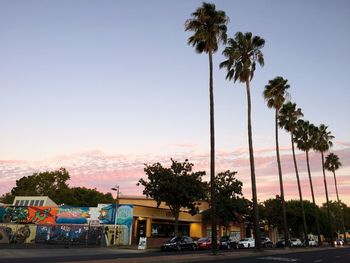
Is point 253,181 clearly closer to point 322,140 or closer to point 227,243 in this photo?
point 227,243

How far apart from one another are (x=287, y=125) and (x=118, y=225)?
30359 millimetres

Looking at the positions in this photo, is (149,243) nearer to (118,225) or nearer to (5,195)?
(118,225)

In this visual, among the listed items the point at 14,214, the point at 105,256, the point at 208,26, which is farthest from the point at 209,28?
the point at 14,214

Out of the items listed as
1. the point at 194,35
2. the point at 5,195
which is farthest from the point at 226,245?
Answer: the point at 5,195

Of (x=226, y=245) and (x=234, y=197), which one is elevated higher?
(x=234, y=197)

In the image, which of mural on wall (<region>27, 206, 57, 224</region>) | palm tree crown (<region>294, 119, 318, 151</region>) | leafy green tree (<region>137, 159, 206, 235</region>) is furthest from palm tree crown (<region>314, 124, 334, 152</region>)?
mural on wall (<region>27, 206, 57, 224</region>)

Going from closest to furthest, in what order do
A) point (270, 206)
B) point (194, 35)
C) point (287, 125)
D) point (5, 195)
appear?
point (194, 35)
point (287, 125)
point (270, 206)
point (5, 195)

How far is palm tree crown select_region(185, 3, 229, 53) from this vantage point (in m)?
33.7

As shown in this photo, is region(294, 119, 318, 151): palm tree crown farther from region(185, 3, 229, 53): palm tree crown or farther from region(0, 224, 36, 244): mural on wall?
region(0, 224, 36, 244): mural on wall

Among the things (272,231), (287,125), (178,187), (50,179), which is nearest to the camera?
(178,187)

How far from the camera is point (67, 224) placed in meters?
52.1

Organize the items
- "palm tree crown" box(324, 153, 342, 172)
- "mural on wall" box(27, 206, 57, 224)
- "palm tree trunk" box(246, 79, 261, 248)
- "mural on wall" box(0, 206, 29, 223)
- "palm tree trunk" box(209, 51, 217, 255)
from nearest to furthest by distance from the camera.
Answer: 1. "palm tree trunk" box(209, 51, 217, 255)
2. "palm tree trunk" box(246, 79, 261, 248)
3. "mural on wall" box(27, 206, 57, 224)
4. "mural on wall" box(0, 206, 29, 223)
5. "palm tree crown" box(324, 153, 342, 172)

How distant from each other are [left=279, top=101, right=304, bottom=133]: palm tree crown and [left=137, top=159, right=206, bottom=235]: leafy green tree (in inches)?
602

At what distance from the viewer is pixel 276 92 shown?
48.8 m
